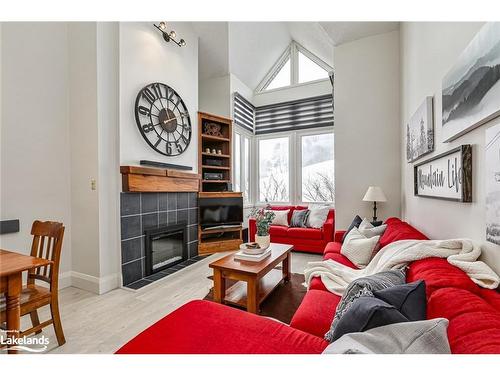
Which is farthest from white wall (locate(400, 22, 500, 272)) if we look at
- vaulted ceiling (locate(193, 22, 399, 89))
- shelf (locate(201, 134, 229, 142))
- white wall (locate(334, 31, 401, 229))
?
shelf (locate(201, 134, 229, 142))

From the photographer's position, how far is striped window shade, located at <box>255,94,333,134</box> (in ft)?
15.7

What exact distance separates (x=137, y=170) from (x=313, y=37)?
12.7ft

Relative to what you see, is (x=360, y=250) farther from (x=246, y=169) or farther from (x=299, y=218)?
(x=246, y=169)

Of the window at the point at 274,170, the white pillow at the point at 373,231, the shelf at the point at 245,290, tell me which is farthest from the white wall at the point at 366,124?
the window at the point at 274,170

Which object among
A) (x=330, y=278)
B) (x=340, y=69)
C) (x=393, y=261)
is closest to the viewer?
(x=393, y=261)

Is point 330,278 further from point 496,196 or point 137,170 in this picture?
point 137,170

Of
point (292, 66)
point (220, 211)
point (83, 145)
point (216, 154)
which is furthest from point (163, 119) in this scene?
point (292, 66)

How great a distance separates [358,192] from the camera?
3488 millimetres

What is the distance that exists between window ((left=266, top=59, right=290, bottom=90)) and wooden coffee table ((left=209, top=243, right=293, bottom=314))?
13.2 feet

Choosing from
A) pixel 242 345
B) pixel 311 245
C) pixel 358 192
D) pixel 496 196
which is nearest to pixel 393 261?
pixel 496 196

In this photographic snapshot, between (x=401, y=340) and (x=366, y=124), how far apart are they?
129 inches

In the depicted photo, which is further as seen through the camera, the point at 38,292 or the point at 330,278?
the point at 330,278

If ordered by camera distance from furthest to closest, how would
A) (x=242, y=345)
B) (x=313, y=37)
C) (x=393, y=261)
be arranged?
(x=313, y=37) → (x=393, y=261) → (x=242, y=345)

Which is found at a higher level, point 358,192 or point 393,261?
point 358,192
